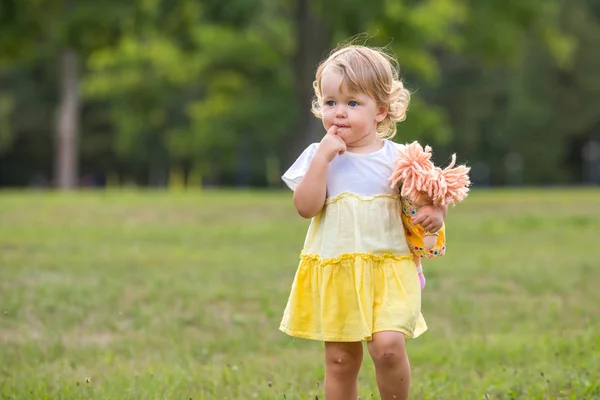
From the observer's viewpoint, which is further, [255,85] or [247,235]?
[255,85]

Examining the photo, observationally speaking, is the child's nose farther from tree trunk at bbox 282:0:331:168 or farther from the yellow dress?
tree trunk at bbox 282:0:331:168

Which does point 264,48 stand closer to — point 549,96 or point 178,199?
point 178,199

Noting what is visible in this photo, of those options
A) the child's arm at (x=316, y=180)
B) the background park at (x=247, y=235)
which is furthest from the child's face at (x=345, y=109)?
the background park at (x=247, y=235)

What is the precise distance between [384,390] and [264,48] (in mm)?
30981

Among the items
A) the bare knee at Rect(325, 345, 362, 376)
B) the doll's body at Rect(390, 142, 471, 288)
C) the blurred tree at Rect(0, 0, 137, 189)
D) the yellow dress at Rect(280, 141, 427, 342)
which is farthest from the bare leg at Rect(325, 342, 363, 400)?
the blurred tree at Rect(0, 0, 137, 189)

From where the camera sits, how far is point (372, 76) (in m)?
4.07

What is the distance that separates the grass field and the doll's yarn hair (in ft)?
3.94

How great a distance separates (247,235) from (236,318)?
741 centimetres

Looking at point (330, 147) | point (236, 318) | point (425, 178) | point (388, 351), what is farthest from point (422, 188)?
point (236, 318)

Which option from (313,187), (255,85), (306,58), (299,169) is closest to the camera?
(313,187)

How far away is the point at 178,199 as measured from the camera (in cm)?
2122

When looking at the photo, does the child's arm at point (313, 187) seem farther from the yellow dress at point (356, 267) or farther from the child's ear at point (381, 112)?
the child's ear at point (381, 112)

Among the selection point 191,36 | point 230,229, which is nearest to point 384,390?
point 230,229

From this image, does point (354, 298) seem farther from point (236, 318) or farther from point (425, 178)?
point (236, 318)
